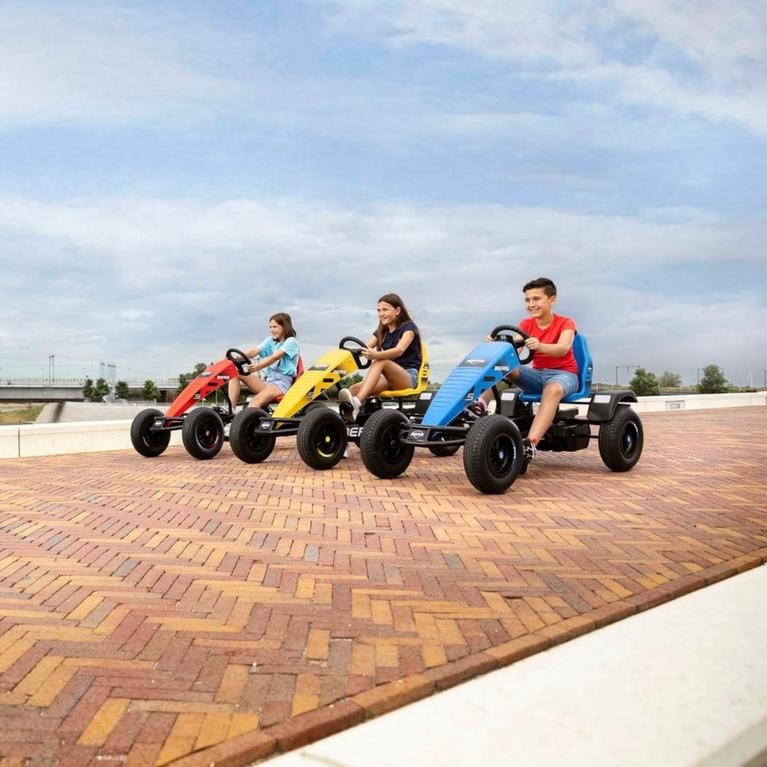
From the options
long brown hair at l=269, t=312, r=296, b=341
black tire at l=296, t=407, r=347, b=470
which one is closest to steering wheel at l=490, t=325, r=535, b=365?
black tire at l=296, t=407, r=347, b=470

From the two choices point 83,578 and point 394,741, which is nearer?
point 394,741

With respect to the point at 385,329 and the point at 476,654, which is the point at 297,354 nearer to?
the point at 385,329

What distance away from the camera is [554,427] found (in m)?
6.51

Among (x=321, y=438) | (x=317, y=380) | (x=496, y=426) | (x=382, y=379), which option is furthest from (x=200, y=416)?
(x=496, y=426)

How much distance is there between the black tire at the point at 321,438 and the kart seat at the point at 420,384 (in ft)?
1.78

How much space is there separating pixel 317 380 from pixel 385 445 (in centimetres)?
155

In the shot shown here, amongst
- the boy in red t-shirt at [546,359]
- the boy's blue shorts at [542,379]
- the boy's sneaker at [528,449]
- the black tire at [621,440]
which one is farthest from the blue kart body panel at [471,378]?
the black tire at [621,440]

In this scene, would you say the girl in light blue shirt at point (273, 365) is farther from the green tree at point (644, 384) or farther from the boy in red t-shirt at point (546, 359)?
the green tree at point (644, 384)

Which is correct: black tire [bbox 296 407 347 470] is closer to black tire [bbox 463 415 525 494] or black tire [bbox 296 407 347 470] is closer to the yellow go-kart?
the yellow go-kart

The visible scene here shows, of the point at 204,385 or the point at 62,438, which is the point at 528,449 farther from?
the point at 62,438

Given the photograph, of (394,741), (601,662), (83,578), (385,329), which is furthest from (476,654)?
(385,329)

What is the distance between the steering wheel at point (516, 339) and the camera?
6.15 meters

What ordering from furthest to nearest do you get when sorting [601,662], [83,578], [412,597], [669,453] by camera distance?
[669,453] → [83,578] → [412,597] → [601,662]

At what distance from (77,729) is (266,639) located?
28.3 inches
